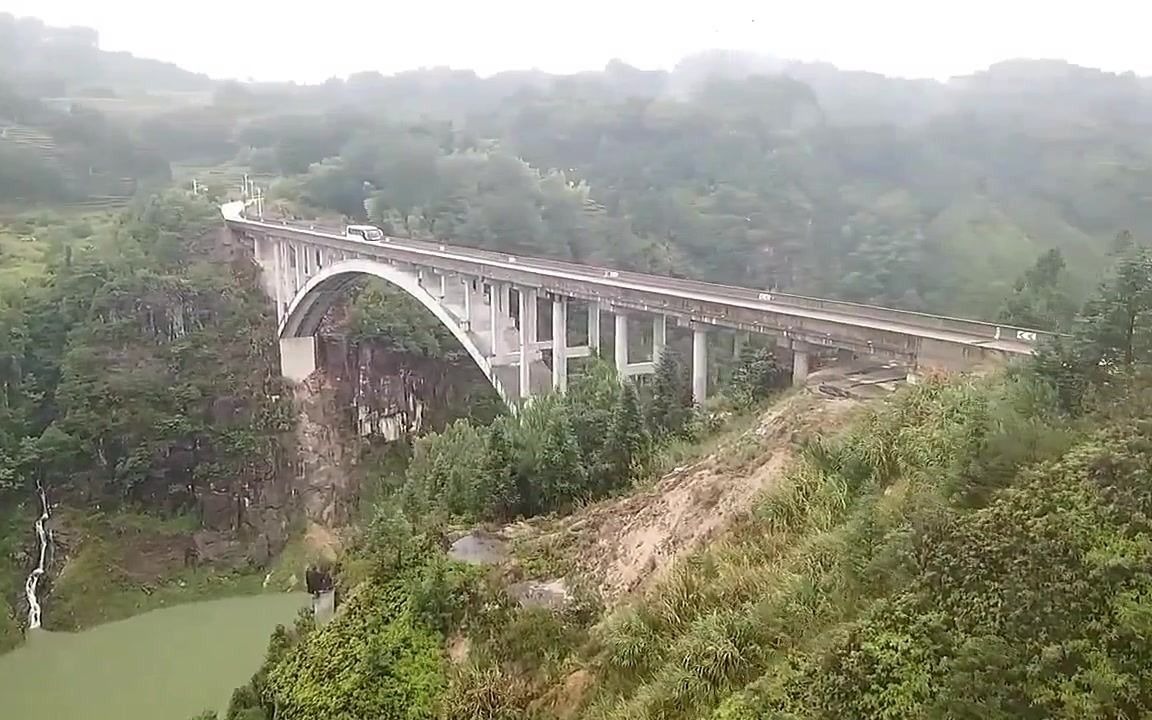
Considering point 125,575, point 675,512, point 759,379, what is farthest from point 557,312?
point 125,575

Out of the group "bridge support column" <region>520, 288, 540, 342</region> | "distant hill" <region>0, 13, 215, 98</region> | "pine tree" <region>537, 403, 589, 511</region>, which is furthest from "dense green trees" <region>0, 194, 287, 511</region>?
"distant hill" <region>0, 13, 215, 98</region>

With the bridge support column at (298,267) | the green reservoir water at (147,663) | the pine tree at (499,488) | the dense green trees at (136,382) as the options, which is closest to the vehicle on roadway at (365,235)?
the bridge support column at (298,267)

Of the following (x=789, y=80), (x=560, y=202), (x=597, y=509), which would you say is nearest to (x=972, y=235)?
(x=560, y=202)

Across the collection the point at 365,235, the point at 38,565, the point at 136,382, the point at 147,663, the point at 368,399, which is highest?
the point at 365,235

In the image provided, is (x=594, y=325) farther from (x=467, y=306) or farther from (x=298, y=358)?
(x=298, y=358)

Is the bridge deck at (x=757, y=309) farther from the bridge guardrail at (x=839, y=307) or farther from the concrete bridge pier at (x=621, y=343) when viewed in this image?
the concrete bridge pier at (x=621, y=343)

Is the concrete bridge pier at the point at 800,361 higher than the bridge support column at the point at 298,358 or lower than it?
higher
